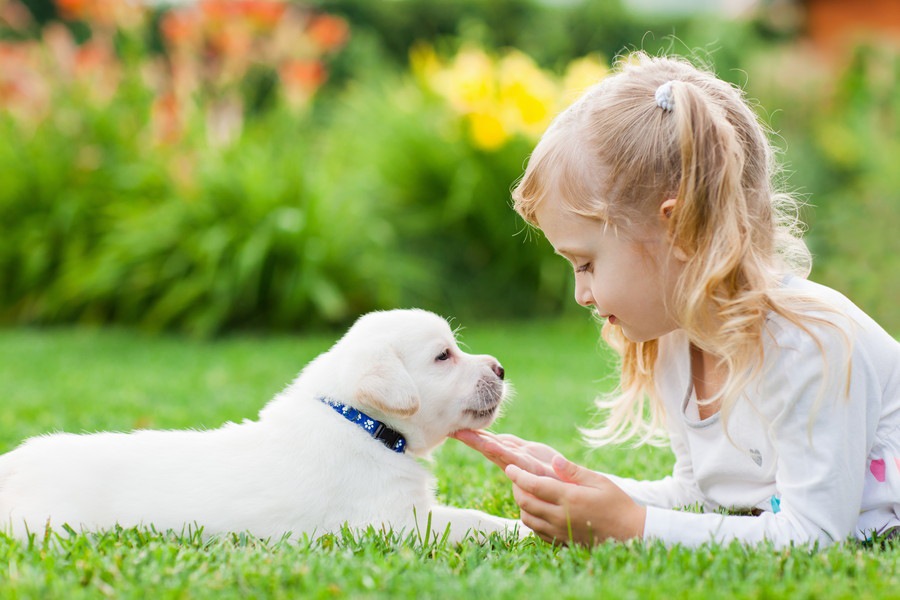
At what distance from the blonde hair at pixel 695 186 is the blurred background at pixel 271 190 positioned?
17.3 ft

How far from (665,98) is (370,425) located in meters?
1.38

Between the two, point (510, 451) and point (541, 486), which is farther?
point (510, 451)

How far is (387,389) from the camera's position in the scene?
307 centimetres

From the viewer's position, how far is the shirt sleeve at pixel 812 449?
271 centimetres

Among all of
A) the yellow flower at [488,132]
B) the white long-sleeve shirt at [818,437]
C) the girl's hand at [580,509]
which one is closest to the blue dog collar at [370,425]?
the girl's hand at [580,509]

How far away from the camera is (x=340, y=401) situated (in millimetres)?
3188

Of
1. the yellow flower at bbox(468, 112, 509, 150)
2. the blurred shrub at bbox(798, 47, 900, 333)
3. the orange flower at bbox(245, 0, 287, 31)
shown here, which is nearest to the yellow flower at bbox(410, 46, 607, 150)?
the yellow flower at bbox(468, 112, 509, 150)

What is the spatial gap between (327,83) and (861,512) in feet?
46.8

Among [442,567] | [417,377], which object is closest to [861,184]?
[417,377]

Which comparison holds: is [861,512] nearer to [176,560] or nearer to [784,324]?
[784,324]

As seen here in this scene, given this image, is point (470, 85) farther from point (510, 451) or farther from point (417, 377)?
point (510, 451)

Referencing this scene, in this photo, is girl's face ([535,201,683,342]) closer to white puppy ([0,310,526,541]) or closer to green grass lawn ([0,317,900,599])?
white puppy ([0,310,526,541])

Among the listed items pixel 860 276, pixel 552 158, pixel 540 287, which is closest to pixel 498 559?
pixel 552 158

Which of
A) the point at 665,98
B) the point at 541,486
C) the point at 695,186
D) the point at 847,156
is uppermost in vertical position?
the point at 665,98
